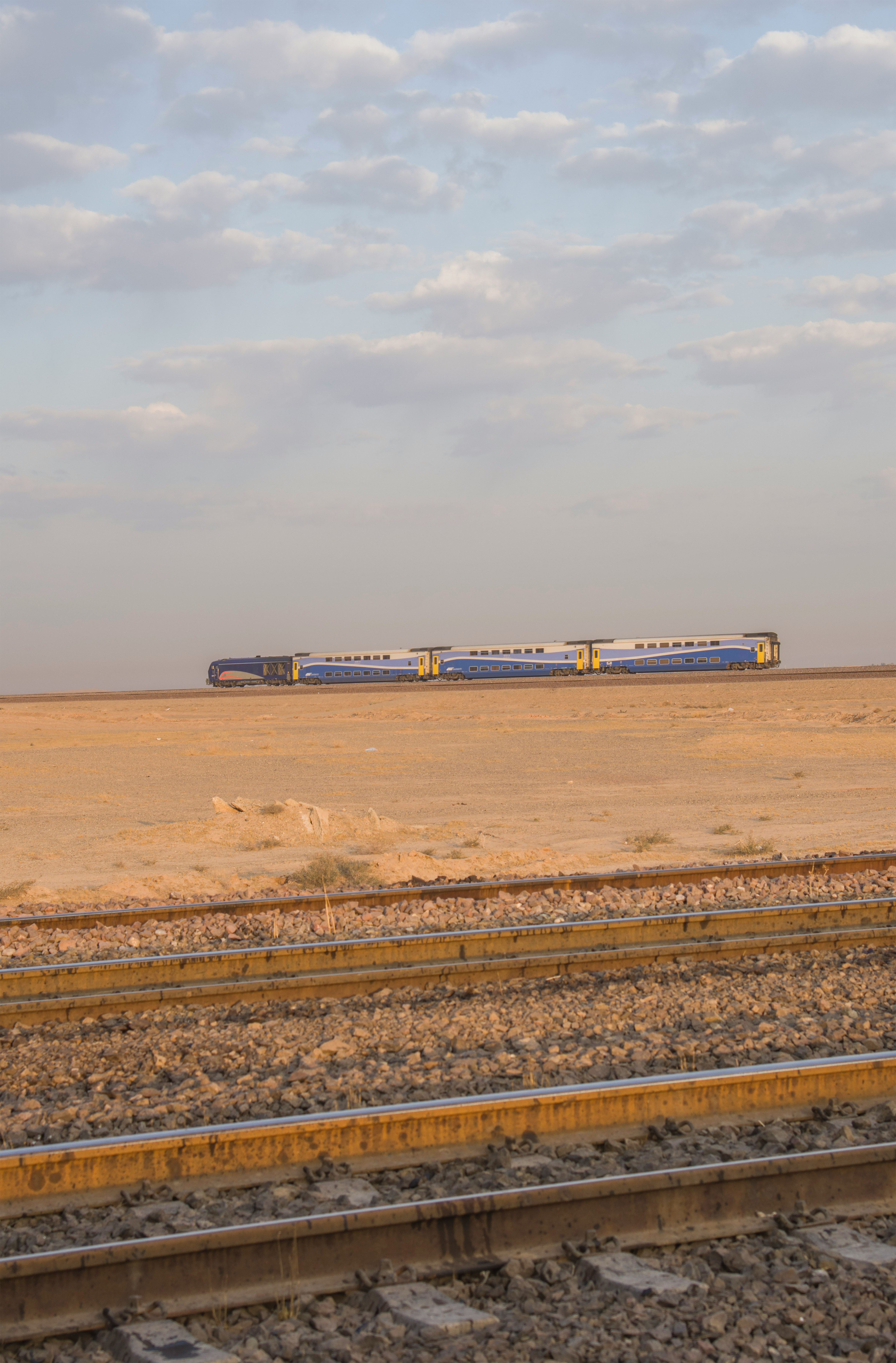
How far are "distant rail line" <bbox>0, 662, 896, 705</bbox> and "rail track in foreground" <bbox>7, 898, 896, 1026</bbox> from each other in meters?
56.5

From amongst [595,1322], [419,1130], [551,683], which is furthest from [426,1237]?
[551,683]

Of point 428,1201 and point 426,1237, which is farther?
point 428,1201

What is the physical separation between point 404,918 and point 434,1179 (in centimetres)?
697

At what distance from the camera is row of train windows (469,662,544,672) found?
3452 inches

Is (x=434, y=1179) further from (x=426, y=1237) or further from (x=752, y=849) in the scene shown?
(x=752, y=849)

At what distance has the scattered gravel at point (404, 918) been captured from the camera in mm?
Result: 11648

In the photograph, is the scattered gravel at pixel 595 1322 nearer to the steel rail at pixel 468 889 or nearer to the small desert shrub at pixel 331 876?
the steel rail at pixel 468 889

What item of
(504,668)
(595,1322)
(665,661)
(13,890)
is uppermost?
(665,661)

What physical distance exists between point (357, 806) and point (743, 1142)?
2066 cm

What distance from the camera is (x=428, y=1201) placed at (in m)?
5.20

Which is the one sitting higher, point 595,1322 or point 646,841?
point 595,1322

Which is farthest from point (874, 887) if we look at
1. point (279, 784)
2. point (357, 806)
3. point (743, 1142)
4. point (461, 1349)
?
point (279, 784)

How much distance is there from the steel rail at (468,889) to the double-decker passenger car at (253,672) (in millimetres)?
78523

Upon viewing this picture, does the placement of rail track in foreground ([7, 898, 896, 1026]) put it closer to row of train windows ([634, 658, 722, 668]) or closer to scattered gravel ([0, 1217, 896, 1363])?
scattered gravel ([0, 1217, 896, 1363])
